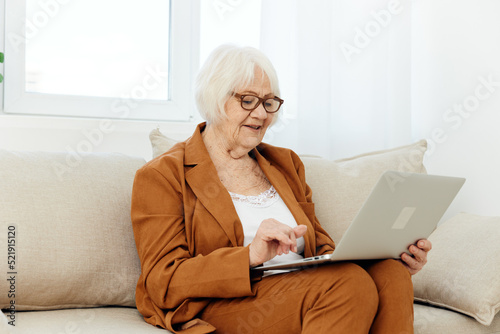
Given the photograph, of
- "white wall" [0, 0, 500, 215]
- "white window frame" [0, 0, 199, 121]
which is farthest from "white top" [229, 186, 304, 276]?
"white window frame" [0, 0, 199, 121]

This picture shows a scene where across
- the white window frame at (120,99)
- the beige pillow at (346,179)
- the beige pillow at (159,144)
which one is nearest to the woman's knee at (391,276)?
the beige pillow at (346,179)

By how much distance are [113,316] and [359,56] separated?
1.49 metres

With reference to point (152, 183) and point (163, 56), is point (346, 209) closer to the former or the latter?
point (152, 183)

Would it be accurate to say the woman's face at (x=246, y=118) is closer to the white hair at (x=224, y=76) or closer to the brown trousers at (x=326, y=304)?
the white hair at (x=224, y=76)

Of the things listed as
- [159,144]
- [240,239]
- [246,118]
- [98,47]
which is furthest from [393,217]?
[98,47]

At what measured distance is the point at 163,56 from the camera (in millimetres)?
2395

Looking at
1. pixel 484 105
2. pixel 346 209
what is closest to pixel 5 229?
pixel 346 209

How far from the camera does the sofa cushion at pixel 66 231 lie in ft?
4.67

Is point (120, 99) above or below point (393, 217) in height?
above

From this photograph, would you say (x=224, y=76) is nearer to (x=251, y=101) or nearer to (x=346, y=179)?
(x=251, y=101)

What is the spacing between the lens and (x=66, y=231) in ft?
4.87

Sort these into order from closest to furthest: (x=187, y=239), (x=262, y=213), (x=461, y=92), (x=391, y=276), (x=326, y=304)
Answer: (x=326, y=304) < (x=391, y=276) < (x=187, y=239) < (x=262, y=213) < (x=461, y=92)

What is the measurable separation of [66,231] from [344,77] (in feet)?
4.46

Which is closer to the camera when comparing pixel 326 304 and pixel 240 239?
pixel 326 304
